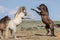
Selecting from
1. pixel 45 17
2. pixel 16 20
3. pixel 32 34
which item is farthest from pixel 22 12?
pixel 32 34

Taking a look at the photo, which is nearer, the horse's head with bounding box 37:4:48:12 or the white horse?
the white horse

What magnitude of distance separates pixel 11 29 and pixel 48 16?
417cm

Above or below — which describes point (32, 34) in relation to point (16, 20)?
below

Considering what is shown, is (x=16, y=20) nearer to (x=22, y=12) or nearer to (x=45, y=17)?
(x=22, y=12)

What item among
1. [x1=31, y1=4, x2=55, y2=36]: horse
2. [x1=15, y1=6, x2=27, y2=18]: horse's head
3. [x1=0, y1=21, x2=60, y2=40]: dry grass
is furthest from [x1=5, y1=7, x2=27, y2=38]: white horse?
[x1=31, y1=4, x2=55, y2=36]: horse

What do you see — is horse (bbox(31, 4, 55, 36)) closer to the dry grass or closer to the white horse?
the dry grass

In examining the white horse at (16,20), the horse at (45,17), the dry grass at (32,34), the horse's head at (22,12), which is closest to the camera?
the white horse at (16,20)

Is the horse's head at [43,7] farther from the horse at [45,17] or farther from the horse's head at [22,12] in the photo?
the horse's head at [22,12]

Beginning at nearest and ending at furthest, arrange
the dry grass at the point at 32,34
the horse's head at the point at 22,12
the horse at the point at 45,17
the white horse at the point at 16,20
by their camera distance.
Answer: the white horse at the point at 16,20, the horse's head at the point at 22,12, the dry grass at the point at 32,34, the horse at the point at 45,17

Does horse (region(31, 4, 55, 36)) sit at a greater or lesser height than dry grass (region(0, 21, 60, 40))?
greater

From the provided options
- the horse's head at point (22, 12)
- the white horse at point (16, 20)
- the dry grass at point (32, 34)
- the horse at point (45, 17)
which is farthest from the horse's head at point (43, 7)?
the horse's head at point (22, 12)

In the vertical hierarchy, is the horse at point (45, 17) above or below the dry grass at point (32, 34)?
above

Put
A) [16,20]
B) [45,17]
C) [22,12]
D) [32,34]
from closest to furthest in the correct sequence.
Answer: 1. [16,20]
2. [22,12]
3. [45,17]
4. [32,34]

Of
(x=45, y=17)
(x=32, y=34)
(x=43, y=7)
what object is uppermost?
(x=43, y=7)
